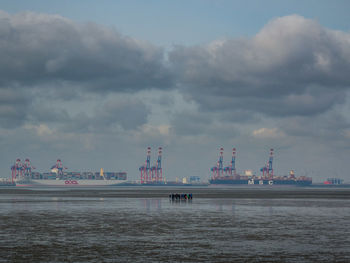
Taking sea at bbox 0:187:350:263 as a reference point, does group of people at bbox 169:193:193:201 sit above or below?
below

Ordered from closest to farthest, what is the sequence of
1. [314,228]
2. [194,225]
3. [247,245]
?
[247,245] → [314,228] → [194,225]

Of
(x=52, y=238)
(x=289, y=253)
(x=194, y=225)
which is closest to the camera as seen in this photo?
(x=289, y=253)

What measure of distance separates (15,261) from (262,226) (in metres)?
26.7

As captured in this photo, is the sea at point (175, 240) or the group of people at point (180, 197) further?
the group of people at point (180, 197)

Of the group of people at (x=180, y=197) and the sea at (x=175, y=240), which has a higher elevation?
the sea at (x=175, y=240)

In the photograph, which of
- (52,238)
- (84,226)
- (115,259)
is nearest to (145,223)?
(84,226)

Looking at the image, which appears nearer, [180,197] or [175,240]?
[175,240]

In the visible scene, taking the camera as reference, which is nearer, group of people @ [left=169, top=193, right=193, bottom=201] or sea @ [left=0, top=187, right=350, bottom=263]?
sea @ [left=0, top=187, right=350, bottom=263]

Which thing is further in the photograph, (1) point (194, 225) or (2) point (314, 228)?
(1) point (194, 225)

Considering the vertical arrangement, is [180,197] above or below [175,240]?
below

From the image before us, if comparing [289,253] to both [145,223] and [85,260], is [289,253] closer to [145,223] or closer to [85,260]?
[85,260]

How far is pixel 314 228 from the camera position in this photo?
45.8 m

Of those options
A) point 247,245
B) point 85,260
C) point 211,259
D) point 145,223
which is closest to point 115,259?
point 85,260

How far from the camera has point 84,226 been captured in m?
47.4
